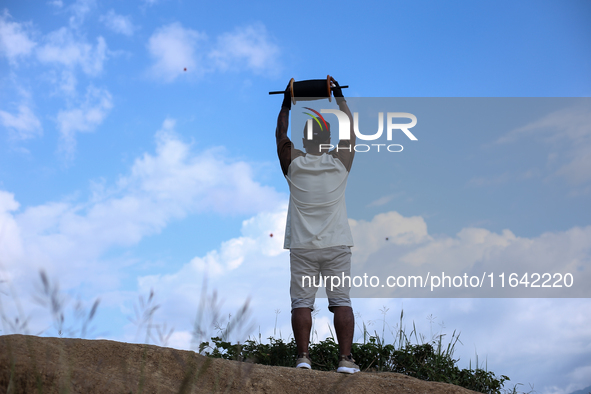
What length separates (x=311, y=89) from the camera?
4926mm

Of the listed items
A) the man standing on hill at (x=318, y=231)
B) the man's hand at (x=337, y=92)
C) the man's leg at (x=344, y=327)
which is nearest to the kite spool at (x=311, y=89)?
the man's hand at (x=337, y=92)

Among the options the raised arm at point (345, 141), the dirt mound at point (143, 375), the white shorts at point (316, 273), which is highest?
the raised arm at point (345, 141)

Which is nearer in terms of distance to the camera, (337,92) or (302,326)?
(302,326)

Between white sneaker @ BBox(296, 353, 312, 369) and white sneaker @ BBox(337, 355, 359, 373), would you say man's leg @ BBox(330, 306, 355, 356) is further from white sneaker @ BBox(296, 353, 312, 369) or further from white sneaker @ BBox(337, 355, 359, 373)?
white sneaker @ BBox(296, 353, 312, 369)

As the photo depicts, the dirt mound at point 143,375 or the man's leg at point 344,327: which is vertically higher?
the man's leg at point 344,327

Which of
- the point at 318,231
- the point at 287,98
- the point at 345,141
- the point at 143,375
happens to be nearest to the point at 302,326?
the point at 318,231

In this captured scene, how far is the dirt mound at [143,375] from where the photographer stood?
9.32 ft

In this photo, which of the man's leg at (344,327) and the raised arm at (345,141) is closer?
the man's leg at (344,327)

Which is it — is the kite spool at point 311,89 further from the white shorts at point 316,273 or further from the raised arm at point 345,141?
the white shorts at point 316,273

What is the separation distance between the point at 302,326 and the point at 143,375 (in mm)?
1630

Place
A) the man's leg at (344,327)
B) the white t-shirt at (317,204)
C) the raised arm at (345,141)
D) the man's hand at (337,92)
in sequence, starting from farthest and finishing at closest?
the man's hand at (337,92), the raised arm at (345,141), the white t-shirt at (317,204), the man's leg at (344,327)

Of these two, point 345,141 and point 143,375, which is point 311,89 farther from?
point 143,375

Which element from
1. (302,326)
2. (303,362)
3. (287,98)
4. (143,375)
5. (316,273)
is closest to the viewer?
(143,375)

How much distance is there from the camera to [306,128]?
4895mm
